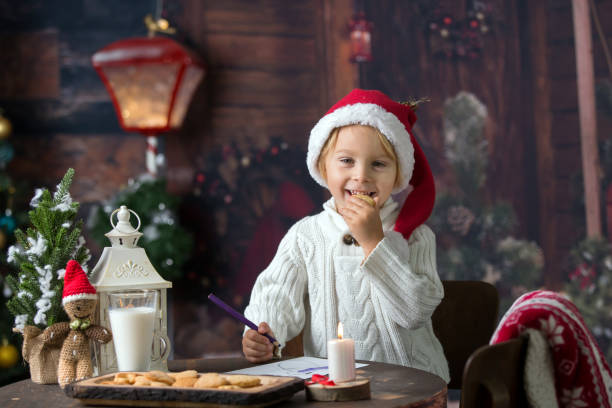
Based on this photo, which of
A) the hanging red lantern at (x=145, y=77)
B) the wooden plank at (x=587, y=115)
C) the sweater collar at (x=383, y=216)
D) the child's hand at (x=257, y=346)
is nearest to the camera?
the child's hand at (x=257, y=346)

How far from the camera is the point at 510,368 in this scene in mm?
968

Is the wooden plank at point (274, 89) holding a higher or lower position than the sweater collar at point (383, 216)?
higher

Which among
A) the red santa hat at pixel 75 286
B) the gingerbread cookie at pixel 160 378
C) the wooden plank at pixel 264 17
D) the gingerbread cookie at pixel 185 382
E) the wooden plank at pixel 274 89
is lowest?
the gingerbread cookie at pixel 185 382

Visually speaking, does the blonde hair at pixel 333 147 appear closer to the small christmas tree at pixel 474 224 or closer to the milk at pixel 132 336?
the milk at pixel 132 336

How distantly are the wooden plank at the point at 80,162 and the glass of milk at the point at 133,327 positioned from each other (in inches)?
115

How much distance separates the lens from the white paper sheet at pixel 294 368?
1329 millimetres

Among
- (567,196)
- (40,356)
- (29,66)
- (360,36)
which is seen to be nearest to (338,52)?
(360,36)

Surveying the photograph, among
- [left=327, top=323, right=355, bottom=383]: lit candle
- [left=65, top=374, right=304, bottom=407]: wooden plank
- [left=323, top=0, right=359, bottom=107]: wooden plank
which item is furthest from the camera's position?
[left=323, top=0, right=359, bottom=107]: wooden plank

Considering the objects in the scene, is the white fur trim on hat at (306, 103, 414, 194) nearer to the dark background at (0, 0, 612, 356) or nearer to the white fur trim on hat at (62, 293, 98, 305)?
the white fur trim on hat at (62, 293, 98, 305)

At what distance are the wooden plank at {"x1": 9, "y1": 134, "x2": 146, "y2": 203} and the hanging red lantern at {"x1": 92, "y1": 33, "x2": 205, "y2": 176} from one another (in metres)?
0.43

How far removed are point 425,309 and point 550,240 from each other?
9.42ft

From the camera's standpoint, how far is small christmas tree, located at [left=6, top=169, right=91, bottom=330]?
1323 millimetres

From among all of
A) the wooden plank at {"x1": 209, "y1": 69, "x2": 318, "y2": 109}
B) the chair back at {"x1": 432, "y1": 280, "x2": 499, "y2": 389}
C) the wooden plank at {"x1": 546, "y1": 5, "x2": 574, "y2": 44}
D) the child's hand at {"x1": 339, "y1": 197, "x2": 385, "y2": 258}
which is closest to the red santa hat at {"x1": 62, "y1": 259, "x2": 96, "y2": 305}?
the child's hand at {"x1": 339, "y1": 197, "x2": 385, "y2": 258}

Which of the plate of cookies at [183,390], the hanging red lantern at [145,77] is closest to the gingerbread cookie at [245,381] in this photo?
the plate of cookies at [183,390]
